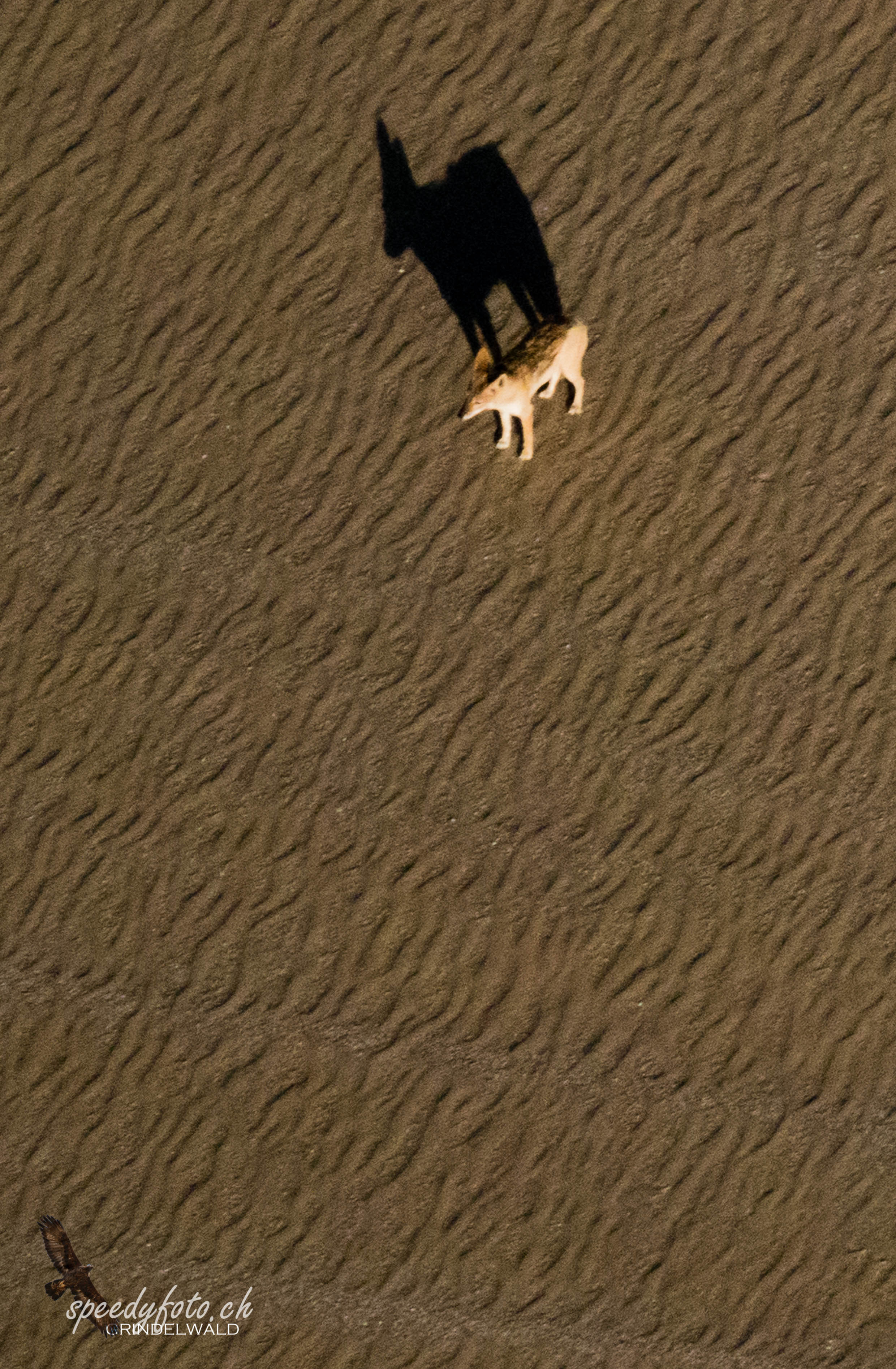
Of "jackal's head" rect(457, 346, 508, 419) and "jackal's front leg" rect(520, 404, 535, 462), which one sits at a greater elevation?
"jackal's head" rect(457, 346, 508, 419)

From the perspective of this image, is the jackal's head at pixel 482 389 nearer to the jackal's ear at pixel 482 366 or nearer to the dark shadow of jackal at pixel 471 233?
the jackal's ear at pixel 482 366

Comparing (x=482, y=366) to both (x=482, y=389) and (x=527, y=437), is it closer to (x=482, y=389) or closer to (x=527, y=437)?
(x=482, y=389)

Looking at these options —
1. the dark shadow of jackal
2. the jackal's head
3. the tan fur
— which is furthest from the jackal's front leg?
the dark shadow of jackal

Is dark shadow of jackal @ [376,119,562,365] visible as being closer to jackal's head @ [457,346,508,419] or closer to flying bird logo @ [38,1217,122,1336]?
jackal's head @ [457,346,508,419]

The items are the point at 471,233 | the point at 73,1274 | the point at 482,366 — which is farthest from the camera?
A: the point at 73,1274

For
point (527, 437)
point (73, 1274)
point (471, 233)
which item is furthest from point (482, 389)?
point (73, 1274)

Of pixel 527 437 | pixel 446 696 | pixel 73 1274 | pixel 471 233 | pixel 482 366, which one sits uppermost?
pixel 471 233
